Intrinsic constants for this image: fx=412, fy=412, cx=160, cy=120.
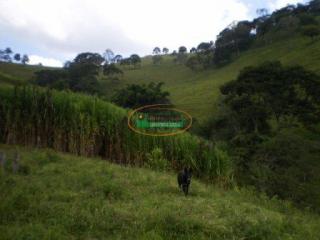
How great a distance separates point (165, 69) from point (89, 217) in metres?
65.5

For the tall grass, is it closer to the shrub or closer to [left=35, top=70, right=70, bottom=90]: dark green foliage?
the shrub

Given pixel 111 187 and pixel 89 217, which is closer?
pixel 89 217

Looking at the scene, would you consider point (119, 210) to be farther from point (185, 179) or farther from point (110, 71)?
point (110, 71)

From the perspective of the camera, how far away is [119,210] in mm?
6105

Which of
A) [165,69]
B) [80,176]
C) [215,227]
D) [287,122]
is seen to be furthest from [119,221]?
[165,69]

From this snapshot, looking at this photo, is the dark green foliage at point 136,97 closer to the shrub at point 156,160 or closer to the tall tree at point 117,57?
the shrub at point 156,160

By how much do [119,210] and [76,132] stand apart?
537cm

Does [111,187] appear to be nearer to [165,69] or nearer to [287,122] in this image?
[287,122]

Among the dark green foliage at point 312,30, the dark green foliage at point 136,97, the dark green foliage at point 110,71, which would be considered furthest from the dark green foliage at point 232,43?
the dark green foliage at point 136,97

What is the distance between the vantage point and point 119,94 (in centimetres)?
3030

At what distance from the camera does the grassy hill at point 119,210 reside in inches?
214

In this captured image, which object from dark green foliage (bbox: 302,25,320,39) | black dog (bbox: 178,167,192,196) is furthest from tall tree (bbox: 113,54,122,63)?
black dog (bbox: 178,167,192,196)

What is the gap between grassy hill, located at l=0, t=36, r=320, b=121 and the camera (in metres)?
39.3

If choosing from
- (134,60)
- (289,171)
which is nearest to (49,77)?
(134,60)
